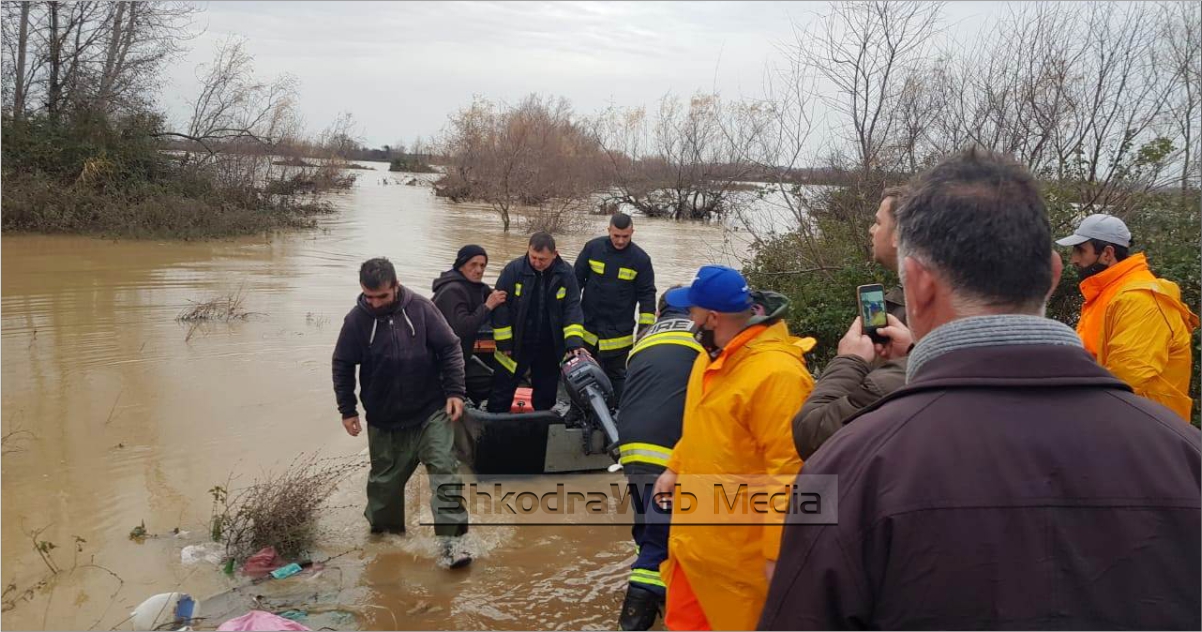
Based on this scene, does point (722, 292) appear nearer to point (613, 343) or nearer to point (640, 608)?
point (640, 608)

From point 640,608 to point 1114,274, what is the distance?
263 cm

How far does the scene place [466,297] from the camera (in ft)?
19.2

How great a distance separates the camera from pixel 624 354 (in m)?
6.71

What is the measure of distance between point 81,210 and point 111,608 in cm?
1725

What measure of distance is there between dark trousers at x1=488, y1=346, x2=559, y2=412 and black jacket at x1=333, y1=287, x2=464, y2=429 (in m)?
1.28

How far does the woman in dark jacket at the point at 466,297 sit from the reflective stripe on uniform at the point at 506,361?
0.19 metres

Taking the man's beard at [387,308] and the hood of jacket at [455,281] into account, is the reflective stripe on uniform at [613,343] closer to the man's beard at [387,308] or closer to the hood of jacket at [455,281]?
the hood of jacket at [455,281]

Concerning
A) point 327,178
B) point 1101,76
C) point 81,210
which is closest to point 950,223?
point 1101,76

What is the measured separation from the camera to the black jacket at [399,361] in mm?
4641

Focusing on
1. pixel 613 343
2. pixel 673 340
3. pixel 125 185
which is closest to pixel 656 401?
pixel 673 340

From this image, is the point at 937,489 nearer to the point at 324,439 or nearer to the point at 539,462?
the point at 539,462

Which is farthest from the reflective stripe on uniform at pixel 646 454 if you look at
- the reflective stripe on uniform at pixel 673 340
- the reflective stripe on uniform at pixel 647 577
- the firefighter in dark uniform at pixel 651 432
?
the reflective stripe on uniform at pixel 647 577

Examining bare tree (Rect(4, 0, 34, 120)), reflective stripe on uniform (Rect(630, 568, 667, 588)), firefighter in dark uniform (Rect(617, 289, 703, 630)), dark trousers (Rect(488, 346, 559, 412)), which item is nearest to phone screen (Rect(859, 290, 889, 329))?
firefighter in dark uniform (Rect(617, 289, 703, 630))

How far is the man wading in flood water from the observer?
4.64 metres
